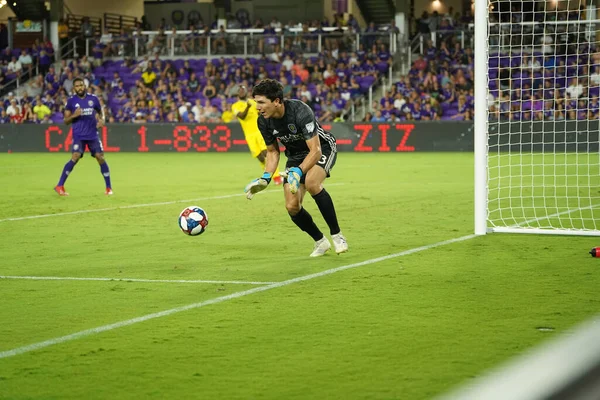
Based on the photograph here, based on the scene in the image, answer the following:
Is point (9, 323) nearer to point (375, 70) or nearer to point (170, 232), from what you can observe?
point (170, 232)

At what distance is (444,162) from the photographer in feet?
81.1

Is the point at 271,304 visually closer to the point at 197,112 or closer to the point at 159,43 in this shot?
the point at 197,112

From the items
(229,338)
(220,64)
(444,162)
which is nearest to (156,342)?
(229,338)

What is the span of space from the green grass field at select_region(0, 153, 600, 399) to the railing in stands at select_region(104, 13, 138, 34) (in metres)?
33.9

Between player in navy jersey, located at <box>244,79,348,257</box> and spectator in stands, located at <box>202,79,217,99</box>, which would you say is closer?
player in navy jersey, located at <box>244,79,348,257</box>

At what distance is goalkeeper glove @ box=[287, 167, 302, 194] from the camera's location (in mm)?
7684

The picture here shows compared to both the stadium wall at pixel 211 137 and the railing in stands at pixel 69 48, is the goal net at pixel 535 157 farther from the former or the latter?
the railing in stands at pixel 69 48

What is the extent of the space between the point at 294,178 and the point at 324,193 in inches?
33.5

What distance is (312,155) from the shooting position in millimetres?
8008

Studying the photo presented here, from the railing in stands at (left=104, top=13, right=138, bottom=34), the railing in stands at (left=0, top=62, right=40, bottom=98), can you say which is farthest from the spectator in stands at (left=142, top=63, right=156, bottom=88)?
the railing in stands at (left=104, top=13, right=138, bottom=34)

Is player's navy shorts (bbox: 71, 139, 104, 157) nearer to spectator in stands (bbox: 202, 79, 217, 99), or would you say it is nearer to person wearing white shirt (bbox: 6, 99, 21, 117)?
spectator in stands (bbox: 202, 79, 217, 99)

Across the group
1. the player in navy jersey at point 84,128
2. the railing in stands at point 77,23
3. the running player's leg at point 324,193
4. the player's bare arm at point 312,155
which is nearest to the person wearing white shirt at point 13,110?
the railing in stands at point 77,23

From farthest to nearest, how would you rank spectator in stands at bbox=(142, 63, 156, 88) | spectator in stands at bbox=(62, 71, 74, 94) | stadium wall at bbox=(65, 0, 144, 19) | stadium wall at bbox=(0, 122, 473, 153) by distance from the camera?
stadium wall at bbox=(65, 0, 144, 19)
spectator in stands at bbox=(62, 71, 74, 94)
spectator in stands at bbox=(142, 63, 156, 88)
stadium wall at bbox=(0, 122, 473, 153)

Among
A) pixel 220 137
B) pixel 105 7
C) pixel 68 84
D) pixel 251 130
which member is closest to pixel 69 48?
pixel 68 84
